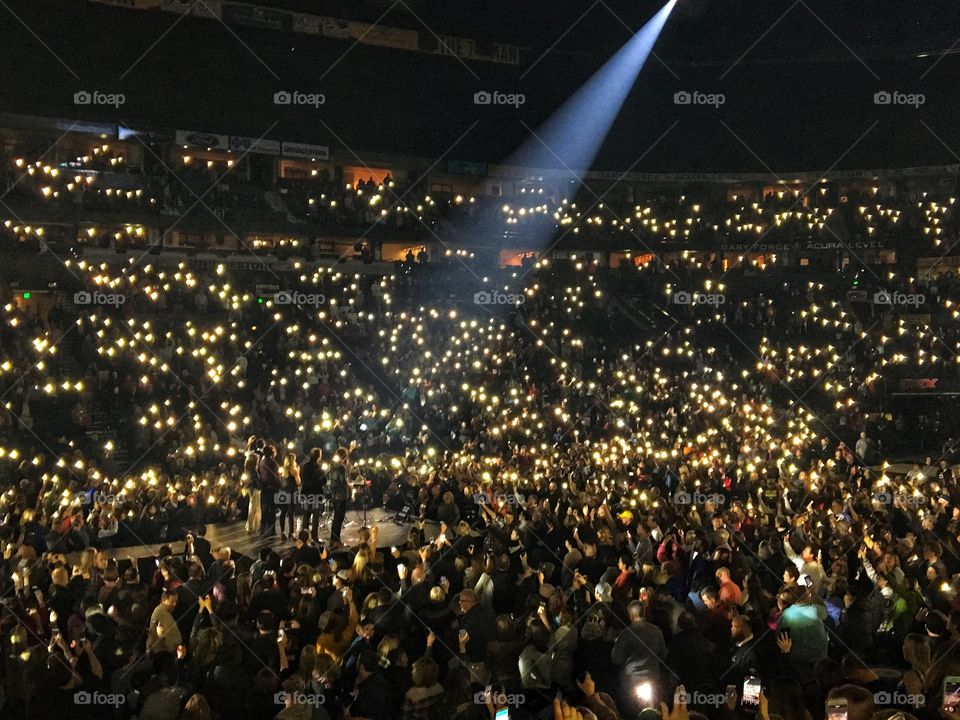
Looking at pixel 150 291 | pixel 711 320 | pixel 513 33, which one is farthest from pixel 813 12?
pixel 150 291

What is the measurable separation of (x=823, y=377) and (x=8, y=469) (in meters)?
20.0

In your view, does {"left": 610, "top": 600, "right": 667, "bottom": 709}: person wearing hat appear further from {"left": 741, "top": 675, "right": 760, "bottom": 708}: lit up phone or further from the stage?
the stage

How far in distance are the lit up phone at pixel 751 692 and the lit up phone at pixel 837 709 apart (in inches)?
32.4

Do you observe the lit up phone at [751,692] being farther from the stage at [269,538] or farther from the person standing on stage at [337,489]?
the person standing on stage at [337,489]

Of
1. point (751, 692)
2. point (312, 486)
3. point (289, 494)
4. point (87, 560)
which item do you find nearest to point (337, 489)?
point (312, 486)

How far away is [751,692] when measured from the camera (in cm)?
583

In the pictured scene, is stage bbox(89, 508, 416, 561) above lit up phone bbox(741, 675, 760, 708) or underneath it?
above

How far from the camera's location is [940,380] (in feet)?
82.3

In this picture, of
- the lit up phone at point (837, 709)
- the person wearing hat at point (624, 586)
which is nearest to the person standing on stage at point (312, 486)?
the person wearing hat at point (624, 586)

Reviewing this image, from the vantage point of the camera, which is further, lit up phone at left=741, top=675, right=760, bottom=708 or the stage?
the stage

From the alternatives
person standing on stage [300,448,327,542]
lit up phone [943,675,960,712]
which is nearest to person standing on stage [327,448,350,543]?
person standing on stage [300,448,327,542]

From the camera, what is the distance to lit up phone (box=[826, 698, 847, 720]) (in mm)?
4938

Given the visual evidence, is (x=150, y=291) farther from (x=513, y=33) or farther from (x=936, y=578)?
(x=513, y=33)

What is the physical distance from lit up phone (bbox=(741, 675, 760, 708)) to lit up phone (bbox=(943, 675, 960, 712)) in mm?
1142
